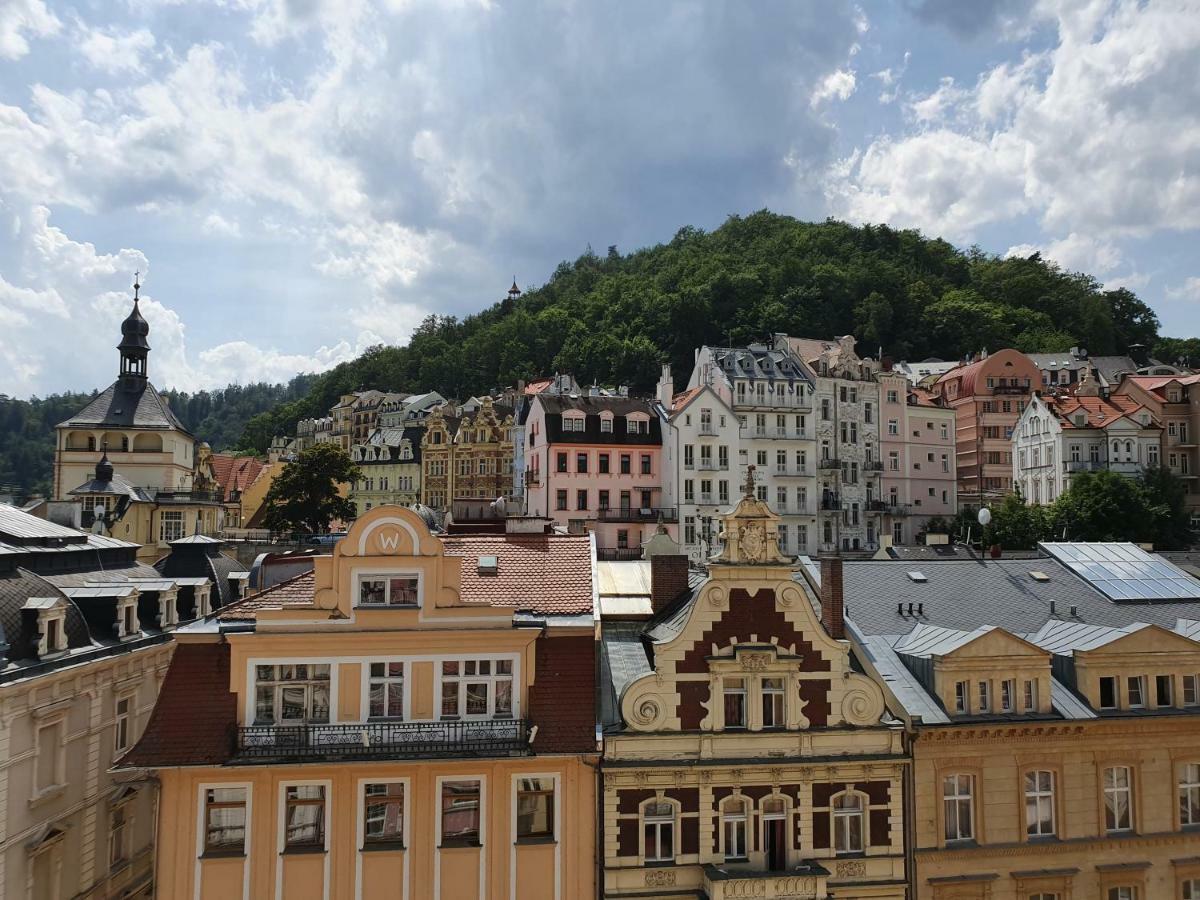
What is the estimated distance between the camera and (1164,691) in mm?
20125

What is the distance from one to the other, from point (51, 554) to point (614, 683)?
15991 millimetres

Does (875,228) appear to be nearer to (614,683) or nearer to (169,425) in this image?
(169,425)

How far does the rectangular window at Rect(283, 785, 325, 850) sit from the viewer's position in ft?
55.9

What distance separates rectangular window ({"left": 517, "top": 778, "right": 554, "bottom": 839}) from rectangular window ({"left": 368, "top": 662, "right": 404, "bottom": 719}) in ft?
9.98

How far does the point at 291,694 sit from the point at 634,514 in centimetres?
4350

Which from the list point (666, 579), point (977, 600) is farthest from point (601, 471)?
point (977, 600)

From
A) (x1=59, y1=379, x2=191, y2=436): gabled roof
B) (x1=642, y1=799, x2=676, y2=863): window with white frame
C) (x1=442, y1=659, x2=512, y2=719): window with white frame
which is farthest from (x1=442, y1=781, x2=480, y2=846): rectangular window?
(x1=59, y1=379, x2=191, y2=436): gabled roof

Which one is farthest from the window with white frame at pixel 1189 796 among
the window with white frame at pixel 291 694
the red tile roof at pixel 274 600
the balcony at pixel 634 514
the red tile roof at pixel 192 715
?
the balcony at pixel 634 514

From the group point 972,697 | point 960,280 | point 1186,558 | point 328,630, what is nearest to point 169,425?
point 328,630

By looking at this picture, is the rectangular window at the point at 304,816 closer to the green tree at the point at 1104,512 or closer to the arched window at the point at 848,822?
the arched window at the point at 848,822

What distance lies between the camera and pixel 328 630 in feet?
58.1

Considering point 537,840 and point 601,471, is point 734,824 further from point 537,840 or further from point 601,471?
point 601,471

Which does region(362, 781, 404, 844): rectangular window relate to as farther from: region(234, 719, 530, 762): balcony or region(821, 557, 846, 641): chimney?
region(821, 557, 846, 641): chimney

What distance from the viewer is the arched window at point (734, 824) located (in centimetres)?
1798
